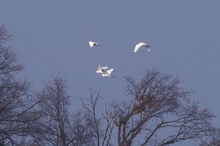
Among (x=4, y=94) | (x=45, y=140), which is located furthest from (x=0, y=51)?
(x=45, y=140)

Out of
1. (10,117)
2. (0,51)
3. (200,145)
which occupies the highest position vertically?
(0,51)

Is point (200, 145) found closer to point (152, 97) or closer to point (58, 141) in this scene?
point (152, 97)

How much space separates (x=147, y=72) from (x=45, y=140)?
5.29 m

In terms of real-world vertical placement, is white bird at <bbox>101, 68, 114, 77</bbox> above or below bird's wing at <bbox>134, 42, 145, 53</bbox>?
below

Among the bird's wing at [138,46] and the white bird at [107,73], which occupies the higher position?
the bird's wing at [138,46]

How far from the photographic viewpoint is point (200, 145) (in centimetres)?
2992

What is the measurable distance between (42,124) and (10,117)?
4.74 feet

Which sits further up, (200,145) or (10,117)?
(10,117)

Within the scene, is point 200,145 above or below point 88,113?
below

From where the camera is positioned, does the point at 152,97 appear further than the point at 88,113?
No

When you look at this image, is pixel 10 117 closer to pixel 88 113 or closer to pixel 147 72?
pixel 88 113

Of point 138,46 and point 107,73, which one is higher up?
point 138,46

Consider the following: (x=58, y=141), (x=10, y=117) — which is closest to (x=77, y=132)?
(x=58, y=141)

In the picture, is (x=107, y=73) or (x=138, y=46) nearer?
(x=107, y=73)
